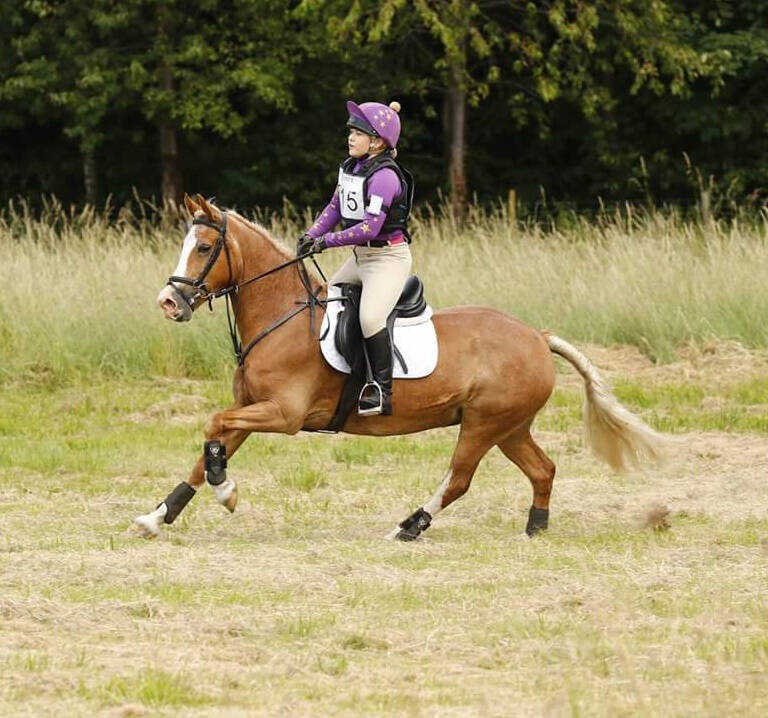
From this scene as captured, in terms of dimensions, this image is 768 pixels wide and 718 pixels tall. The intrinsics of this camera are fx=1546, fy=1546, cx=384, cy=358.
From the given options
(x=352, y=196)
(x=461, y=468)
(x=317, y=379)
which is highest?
(x=352, y=196)

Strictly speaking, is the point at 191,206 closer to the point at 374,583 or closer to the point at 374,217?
the point at 374,217

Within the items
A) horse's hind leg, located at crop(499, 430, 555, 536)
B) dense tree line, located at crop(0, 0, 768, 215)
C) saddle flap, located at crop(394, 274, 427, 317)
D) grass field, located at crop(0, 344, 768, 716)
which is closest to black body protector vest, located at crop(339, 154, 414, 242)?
saddle flap, located at crop(394, 274, 427, 317)

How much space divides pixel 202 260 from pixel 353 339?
1.01m

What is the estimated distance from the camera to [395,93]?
99.1ft

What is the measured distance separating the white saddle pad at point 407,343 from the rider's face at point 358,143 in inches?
34.4

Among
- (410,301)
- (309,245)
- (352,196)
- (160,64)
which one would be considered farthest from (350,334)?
(160,64)

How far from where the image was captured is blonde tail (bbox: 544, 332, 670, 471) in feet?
32.7

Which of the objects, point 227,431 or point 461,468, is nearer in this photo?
point 227,431

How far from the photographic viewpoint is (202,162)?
1300 inches

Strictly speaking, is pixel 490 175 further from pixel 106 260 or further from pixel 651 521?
pixel 651 521

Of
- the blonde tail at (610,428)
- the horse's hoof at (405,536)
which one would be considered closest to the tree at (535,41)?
the blonde tail at (610,428)

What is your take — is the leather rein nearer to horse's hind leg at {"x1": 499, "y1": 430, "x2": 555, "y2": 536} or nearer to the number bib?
the number bib

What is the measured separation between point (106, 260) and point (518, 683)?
471 inches

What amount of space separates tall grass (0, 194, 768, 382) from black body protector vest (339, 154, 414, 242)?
6.89 meters
